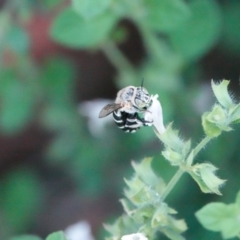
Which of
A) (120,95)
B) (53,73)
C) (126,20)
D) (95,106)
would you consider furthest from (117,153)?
(120,95)

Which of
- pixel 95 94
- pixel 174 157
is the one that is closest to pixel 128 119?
pixel 174 157

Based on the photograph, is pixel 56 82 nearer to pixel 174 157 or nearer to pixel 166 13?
pixel 166 13

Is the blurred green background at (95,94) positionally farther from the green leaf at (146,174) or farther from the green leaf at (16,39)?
the green leaf at (146,174)

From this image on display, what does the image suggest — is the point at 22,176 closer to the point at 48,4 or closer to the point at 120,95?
the point at 48,4

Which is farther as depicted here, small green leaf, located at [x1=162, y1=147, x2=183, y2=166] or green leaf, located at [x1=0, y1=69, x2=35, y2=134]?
green leaf, located at [x1=0, y1=69, x2=35, y2=134]

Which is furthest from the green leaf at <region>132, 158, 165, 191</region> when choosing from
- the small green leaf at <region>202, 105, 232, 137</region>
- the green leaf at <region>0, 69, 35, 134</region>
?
the green leaf at <region>0, 69, 35, 134</region>

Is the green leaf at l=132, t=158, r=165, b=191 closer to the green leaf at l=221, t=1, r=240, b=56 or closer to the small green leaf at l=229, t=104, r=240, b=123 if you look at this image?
the small green leaf at l=229, t=104, r=240, b=123
